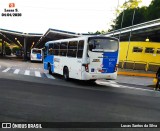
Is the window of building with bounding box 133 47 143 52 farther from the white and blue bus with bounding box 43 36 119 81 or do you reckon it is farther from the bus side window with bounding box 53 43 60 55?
the white and blue bus with bounding box 43 36 119 81

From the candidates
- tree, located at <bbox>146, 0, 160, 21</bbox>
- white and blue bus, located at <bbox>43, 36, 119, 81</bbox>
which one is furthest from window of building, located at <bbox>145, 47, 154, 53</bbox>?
tree, located at <bbox>146, 0, 160, 21</bbox>

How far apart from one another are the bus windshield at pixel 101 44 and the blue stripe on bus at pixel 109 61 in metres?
0.31

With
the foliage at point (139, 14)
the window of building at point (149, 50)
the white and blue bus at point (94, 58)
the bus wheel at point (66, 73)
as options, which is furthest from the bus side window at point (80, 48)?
the foliage at point (139, 14)

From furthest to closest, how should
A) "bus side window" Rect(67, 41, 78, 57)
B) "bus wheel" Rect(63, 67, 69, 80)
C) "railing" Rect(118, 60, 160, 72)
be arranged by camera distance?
"railing" Rect(118, 60, 160, 72), "bus wheel" Rect(63, 67, 69, 80), "bus side window" Rect(67, 41, 78, 57)

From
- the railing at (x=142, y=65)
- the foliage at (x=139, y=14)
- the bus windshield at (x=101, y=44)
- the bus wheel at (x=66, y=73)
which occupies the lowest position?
the railing at (x=142, y=65)

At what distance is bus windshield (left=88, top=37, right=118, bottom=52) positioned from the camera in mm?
16469

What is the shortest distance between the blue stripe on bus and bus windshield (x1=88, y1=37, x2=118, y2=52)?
308mm

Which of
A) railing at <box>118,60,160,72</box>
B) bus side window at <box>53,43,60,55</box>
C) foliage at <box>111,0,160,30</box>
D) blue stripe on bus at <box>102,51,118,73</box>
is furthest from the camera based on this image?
foliage at <box>111,0,160,30</box>

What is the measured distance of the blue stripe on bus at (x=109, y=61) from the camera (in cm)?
1683

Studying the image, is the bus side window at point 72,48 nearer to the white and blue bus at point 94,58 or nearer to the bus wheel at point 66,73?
the white and blue bus at point 94,58

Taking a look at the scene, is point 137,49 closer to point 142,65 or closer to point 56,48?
point 142,65

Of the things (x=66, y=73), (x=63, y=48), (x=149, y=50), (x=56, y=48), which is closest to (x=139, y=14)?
(x=149, y=50)

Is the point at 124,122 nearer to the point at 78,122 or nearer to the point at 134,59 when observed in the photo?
the point at 78,122

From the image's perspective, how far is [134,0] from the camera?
91562 mm
